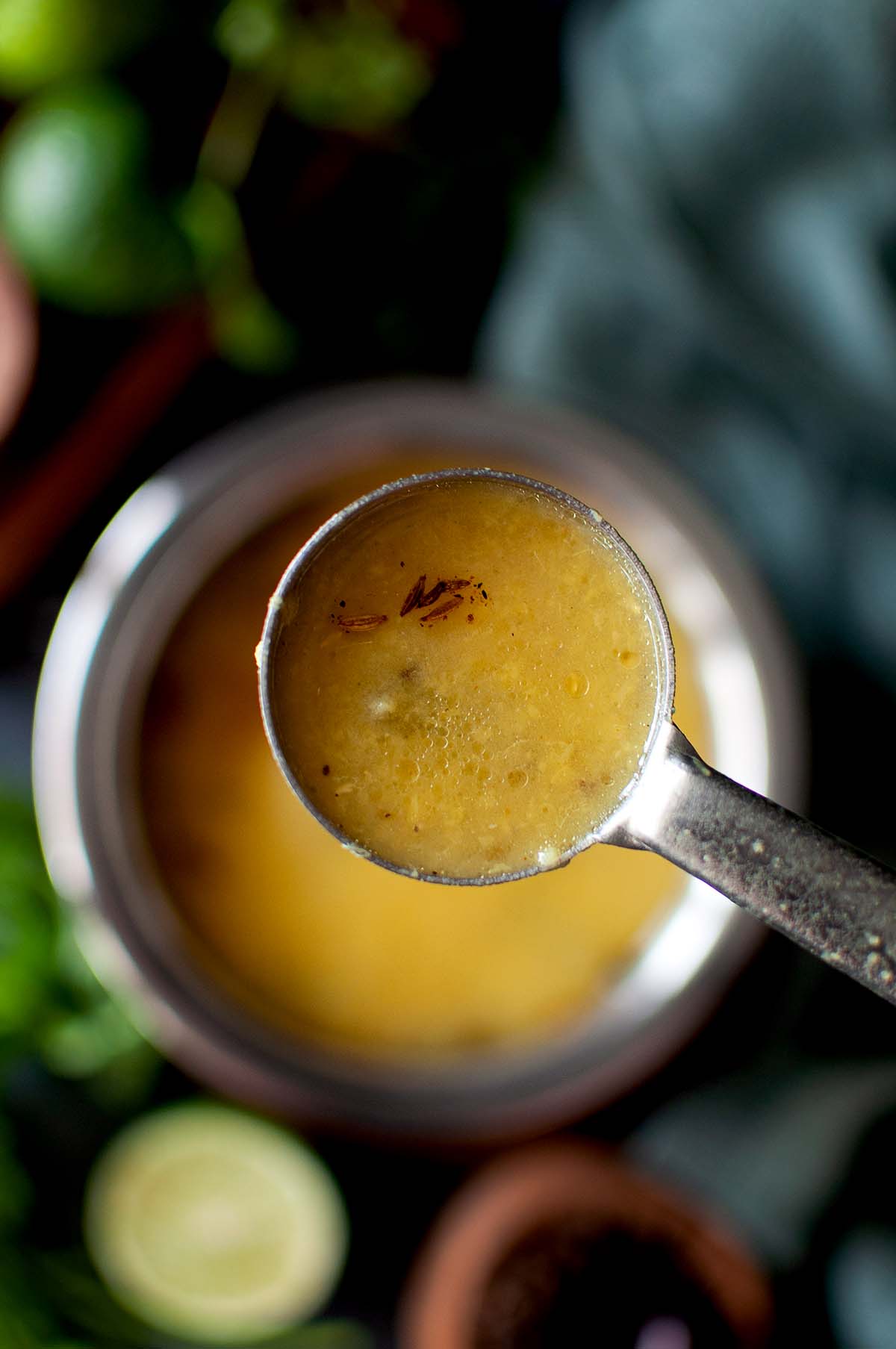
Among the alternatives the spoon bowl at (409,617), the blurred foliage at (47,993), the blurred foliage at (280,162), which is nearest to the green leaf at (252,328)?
the blurred foliage at (280,162)

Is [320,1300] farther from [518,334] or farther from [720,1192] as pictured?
[518,334]

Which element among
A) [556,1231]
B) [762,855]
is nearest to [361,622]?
[762,855]

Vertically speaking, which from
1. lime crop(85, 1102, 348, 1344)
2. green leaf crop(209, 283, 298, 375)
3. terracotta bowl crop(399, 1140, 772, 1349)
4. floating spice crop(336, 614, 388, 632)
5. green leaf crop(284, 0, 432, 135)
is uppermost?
green leaf crop(284, 0, 432, 135)

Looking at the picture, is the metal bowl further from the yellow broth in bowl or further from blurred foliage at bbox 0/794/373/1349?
blurred foliage at bbox 0/794/373/1349

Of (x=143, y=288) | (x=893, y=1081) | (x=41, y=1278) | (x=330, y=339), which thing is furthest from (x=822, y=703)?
(x=41, y=1278)

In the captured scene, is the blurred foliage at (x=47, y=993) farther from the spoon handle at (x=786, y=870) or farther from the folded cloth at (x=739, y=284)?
the spoon handle at (x=786, y=870)

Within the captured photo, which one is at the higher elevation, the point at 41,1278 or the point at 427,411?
the point at 427,411

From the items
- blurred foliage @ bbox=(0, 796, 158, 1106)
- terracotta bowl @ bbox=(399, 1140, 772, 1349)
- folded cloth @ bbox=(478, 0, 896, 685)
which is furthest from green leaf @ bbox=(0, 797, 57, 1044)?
folded cloth @ bbox=(478, 0, 896, 685)
